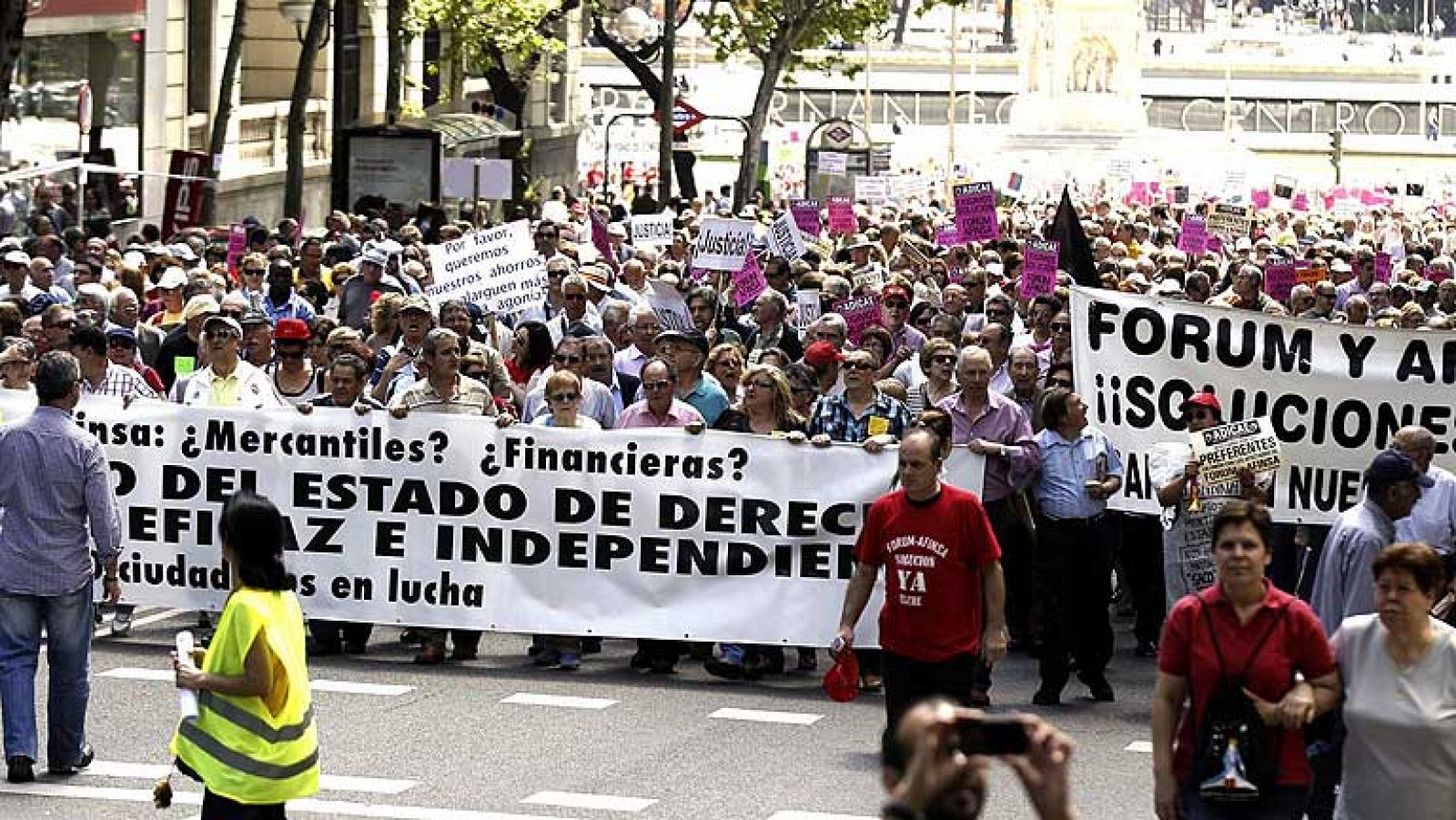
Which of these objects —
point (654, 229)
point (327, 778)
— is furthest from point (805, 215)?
point (327, 778)

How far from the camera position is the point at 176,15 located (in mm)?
42312

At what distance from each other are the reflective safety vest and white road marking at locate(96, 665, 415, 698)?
5.34 meters

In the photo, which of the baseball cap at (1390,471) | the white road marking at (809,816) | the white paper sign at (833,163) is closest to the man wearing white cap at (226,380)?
the white road marking at (809,816)

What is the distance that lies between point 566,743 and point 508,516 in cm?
215

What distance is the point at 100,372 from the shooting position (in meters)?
15.7

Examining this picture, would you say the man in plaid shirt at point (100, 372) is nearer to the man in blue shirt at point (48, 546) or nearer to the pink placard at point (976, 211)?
the man in blue shirt at point (48, 546)

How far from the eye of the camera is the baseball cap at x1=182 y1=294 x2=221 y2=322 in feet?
61.7

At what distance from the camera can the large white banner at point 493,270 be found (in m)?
21.6

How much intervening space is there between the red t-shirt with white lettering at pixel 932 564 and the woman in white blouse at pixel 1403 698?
2591 mm

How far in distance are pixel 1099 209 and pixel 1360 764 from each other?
3859 centimetres

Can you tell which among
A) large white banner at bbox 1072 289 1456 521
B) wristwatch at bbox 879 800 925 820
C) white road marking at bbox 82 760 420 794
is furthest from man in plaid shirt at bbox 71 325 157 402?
wristwatch at bbox 879 800 925 820

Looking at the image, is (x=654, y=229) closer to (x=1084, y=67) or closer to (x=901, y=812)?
(x=901, y=812)

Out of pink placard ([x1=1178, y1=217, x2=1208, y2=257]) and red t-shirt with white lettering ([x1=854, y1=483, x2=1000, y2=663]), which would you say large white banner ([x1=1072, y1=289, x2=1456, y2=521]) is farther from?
pink placard ([x1=1178, y1=217, x2=1208, y2=257])

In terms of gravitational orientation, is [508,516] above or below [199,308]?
below
